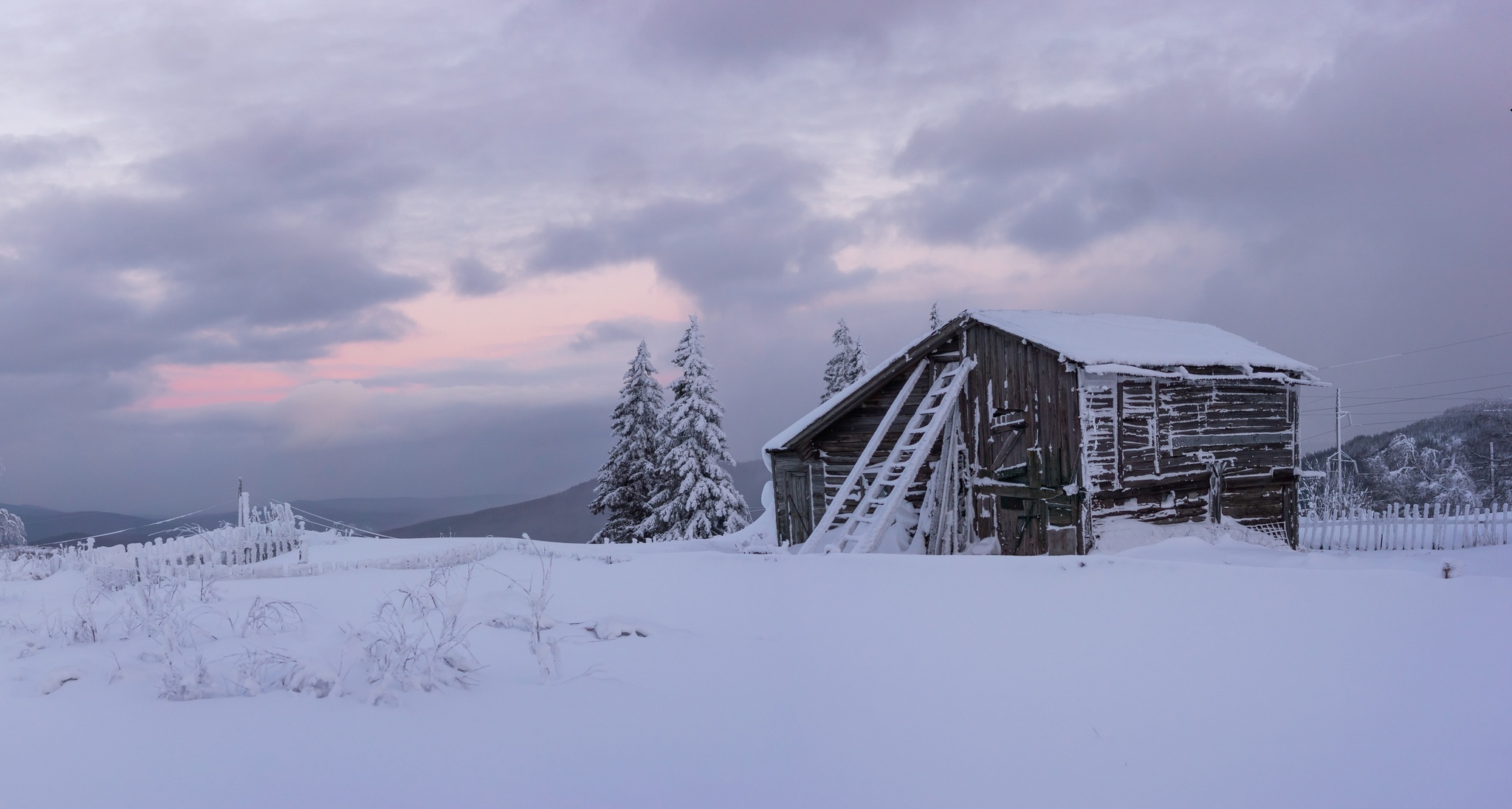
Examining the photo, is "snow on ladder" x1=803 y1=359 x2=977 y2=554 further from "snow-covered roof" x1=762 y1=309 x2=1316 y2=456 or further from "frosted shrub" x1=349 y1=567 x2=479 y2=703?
"frosted shrub" x1=349 y1=567 x2=479 y2=703

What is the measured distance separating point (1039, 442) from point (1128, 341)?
12.6ft

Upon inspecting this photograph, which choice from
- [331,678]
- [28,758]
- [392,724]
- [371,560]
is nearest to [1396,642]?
[392,724]

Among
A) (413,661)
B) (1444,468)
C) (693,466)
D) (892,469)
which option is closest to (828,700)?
(413,661)

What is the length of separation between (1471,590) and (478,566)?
10105 millimetres

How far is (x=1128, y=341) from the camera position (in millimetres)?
17828

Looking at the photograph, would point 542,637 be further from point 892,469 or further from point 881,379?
point 881,379

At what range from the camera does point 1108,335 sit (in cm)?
1816

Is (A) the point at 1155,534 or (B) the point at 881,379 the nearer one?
(A) the point at 1155,534

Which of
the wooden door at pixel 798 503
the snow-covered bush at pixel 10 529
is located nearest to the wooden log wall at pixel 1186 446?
the wooden door at pixel 798 503

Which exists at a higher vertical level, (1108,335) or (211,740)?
(1108,335)

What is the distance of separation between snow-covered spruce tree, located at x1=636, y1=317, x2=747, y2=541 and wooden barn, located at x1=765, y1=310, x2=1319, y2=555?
26.0 ft

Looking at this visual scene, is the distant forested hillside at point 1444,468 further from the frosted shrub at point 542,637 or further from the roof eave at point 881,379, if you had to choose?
the frosted shrub at point 542,637

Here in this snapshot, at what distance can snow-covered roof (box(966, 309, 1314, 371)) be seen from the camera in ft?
51.5

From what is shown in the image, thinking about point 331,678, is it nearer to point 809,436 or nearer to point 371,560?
point 371,560
